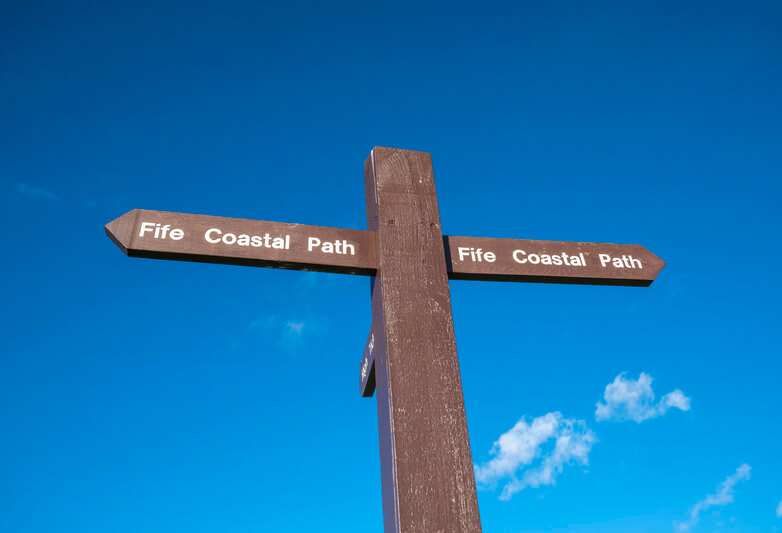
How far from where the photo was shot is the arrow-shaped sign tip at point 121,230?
2588 millimetres

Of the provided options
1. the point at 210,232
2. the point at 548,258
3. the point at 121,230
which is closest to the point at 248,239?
the point at 210,232

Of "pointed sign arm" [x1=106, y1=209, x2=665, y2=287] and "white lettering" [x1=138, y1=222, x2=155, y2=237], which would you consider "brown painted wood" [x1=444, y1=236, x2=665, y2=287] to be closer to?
"pointed sign arm" [x1=106, y1=209, x2=665, y2=287]

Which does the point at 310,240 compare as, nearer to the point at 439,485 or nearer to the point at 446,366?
the point at 446,366

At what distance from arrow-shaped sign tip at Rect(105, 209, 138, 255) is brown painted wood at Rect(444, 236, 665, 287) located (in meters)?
1.42

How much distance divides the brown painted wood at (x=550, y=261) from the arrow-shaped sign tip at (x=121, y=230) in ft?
4.66

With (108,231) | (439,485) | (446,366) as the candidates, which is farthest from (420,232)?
(108,231)

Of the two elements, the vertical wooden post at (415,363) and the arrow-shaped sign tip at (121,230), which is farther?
the arrow-shaped sign tip at (121,230)

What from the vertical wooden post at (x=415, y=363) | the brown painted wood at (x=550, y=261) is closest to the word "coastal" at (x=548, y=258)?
the brown painted wood at (x=550, y=261)

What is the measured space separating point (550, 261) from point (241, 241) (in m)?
1.50

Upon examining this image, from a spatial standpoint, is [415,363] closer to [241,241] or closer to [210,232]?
[241,241]

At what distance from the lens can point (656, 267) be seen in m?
3.21

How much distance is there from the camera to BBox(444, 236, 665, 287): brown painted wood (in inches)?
116

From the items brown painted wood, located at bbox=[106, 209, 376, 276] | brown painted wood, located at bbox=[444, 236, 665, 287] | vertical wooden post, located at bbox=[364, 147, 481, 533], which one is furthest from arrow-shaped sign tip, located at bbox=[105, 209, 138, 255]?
brown painted wood, located at bbox=[444, 236, 665, 287]

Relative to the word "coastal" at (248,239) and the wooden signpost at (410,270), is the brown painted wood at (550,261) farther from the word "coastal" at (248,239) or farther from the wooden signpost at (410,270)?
the word "coastal" at (248,239)
